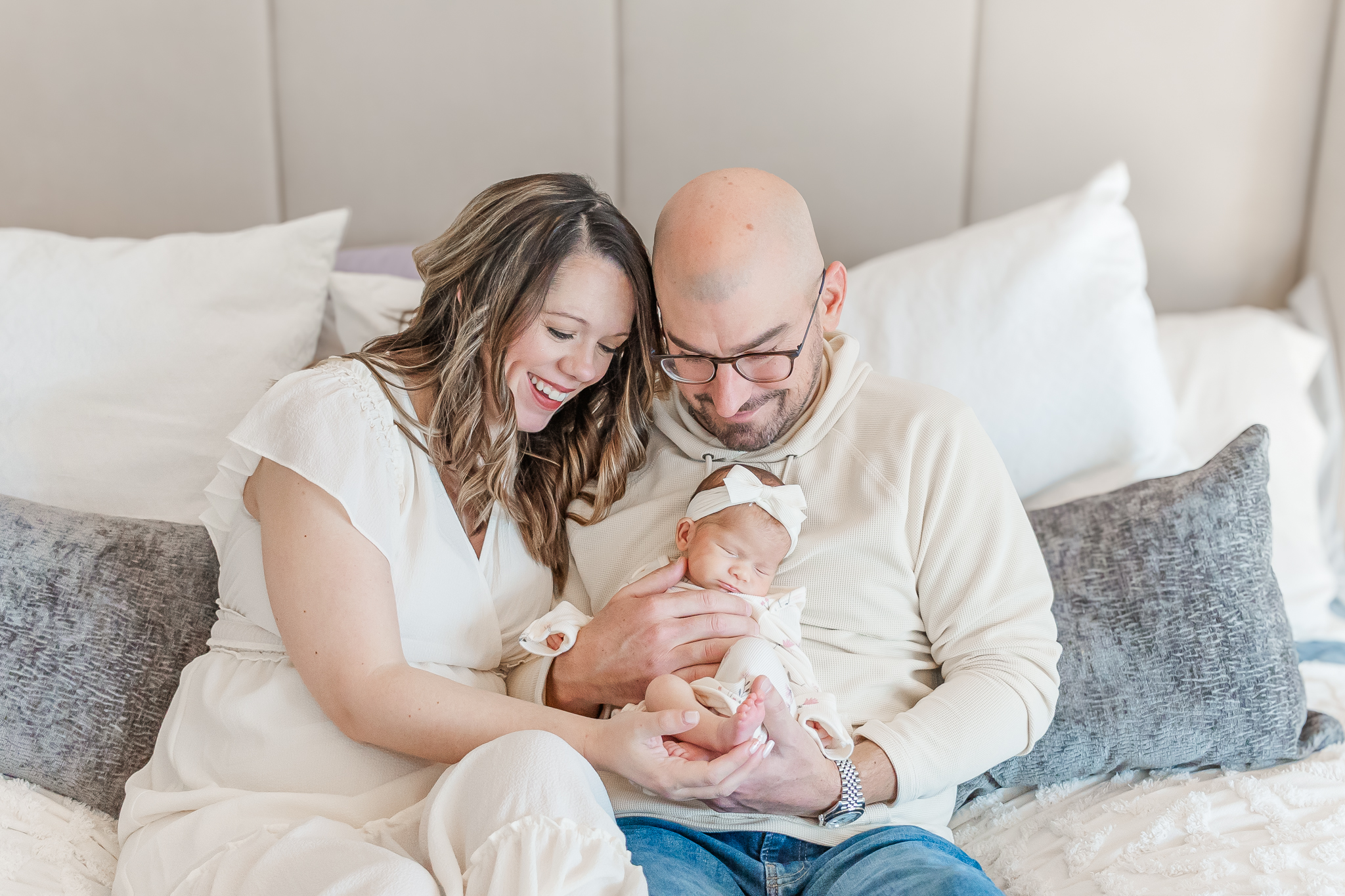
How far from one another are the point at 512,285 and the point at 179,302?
2.87 feet

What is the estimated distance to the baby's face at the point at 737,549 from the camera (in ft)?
4.94

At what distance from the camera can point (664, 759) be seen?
4.31ft

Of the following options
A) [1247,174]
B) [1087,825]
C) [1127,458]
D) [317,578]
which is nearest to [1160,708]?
[1087,825]

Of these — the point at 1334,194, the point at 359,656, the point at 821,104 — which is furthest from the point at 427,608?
the point at 1334,194

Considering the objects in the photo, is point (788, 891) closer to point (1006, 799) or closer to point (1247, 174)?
point (1006, 799)

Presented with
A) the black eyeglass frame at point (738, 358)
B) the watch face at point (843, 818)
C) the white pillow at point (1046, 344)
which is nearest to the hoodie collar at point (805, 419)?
the black eyeglass frame at point (738, 358)

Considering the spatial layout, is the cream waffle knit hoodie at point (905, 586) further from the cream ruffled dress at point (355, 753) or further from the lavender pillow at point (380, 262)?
the lavender pillow at point (380, 262)

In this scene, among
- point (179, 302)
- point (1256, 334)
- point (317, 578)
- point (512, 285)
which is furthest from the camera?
point (1256, 334)

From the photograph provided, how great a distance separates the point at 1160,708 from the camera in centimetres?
160

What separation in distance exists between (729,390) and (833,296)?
0.29 m

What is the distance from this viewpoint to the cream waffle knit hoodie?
1477mm

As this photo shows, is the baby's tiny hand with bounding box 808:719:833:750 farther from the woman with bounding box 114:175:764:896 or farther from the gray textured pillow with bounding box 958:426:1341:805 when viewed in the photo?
the gray textured pillow with bounding box 958:426:1341:805

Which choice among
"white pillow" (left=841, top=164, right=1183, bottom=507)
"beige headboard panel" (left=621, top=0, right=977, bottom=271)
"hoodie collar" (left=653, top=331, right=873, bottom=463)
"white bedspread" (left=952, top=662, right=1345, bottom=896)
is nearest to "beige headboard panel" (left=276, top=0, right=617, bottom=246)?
"beige headboard panel" (left=621, top=0, right=977, bottom=271)

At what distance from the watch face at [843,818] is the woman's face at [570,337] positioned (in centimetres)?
75
